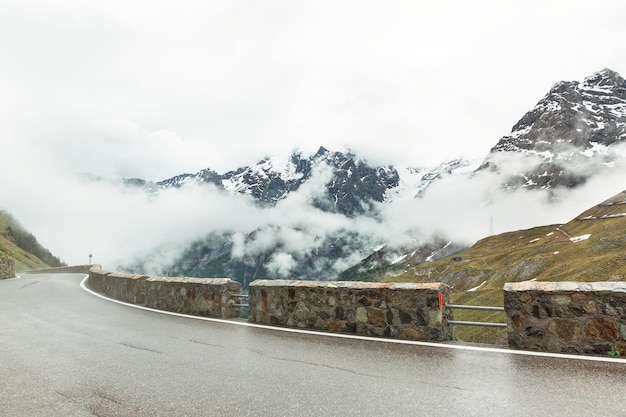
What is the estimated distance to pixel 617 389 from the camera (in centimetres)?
555

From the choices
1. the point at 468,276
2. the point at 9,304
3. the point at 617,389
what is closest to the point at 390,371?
Answer: the point at 617,389

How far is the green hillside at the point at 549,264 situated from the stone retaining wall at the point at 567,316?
90.2 m

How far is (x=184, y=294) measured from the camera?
49.2ft

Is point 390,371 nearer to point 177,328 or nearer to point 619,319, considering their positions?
point 619,319

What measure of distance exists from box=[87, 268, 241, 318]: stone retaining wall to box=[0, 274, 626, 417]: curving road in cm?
367

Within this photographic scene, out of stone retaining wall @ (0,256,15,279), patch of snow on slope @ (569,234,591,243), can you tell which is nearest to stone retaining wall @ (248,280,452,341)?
stone retaining wall @ (0,256,15,279)

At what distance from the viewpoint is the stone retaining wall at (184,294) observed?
539 inches

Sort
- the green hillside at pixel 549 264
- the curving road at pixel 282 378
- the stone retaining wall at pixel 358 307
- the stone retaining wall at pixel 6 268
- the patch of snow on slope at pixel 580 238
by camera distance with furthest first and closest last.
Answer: the patch of snow on slope at pixel 580 238 < the green hillside at pixel 549 264 < the stone retaining wall at pixel 6 268 < the stone retaining wall at pixel 358 307 < the curving road at pixel 282 378

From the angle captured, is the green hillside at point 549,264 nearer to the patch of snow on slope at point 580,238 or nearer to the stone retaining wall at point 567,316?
the patch of snow on slope at point 580,238

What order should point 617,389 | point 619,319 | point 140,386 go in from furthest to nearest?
point 619,319 → point 140,386 → point 617,389

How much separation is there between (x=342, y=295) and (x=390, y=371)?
3965mm

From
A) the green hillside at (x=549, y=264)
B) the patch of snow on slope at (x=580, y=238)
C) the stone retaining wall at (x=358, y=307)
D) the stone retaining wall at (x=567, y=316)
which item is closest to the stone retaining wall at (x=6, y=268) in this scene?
the stone retaining wall at (x=358, y=307)

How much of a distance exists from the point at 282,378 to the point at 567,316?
508cm

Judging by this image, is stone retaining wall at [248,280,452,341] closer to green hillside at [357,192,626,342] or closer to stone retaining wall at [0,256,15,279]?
stone retaining wall at [0,256,15,279]
